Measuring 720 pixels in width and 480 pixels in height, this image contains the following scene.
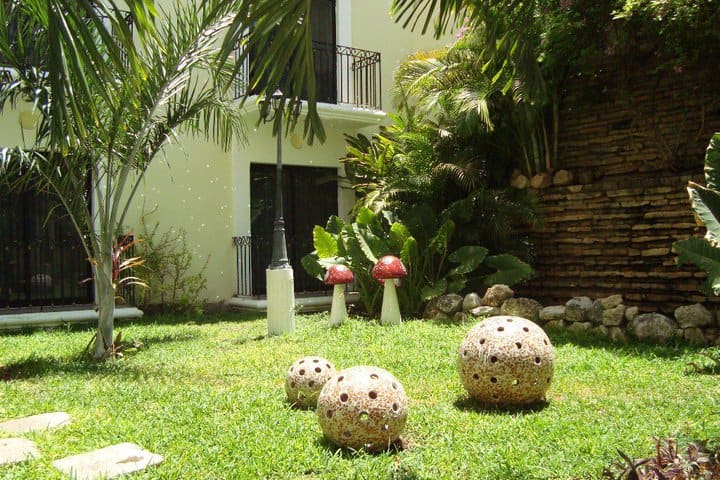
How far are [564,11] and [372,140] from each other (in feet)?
17.4

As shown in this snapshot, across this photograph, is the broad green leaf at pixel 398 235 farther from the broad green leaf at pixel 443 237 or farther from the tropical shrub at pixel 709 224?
the tropical shrub at pixel 709 224

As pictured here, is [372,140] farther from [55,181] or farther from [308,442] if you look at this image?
[308,442]

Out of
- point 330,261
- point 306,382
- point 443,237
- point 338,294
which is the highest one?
point 443,237

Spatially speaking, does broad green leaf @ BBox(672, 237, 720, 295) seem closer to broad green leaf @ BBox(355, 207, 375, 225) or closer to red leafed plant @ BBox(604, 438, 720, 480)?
red leafed plant @ BBox(604, 438, 720, 480)

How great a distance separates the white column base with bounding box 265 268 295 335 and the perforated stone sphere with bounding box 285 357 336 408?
3867mm

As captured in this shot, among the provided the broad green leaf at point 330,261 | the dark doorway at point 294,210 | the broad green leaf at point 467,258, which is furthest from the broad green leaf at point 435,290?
the dark doorway at point 294,210

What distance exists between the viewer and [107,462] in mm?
3904

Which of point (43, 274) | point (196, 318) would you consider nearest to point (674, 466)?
point (196, 318)

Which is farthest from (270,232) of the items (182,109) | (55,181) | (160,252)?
(55,181)

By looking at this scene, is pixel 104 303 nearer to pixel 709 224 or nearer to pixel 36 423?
pixel 36 423

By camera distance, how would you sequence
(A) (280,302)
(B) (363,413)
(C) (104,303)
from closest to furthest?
(B) (363,413) < (C) (104,303) < (A) (280,302)

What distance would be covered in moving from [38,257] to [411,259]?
243 inches

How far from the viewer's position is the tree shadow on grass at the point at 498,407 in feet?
16.3

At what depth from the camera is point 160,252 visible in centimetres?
1179
